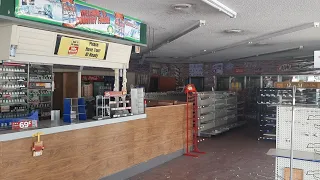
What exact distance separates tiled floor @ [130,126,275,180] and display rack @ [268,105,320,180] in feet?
5.18

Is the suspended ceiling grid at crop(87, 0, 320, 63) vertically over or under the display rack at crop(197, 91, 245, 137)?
over

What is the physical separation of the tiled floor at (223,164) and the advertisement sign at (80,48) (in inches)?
93.5

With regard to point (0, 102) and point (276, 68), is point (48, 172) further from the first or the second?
point (276, 68)

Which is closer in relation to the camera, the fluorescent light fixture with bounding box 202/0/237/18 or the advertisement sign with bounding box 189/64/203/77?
the fluorescent light fixture with bounding box 202/0/237/18

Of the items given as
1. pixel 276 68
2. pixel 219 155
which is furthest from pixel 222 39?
pixel 276 68

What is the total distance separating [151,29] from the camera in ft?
21.6

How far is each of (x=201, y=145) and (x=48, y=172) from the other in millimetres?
5224

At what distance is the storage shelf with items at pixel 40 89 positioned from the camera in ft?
21.3

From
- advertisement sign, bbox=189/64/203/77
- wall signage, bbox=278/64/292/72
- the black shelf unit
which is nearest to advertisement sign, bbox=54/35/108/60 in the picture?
the black shelf unit

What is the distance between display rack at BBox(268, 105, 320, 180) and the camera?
405cm

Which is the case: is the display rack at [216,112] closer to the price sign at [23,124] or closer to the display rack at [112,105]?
the display rack at [112,105]

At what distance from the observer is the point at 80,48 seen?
4.64 meters

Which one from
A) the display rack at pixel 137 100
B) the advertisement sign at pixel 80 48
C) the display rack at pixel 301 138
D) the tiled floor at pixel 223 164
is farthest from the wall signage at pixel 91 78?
the display rack at pixel 301 138

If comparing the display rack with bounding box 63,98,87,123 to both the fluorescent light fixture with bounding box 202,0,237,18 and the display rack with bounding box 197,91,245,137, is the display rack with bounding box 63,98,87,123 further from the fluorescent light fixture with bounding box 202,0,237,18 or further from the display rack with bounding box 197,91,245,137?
the display rack with bounding box 197,91,245,137
